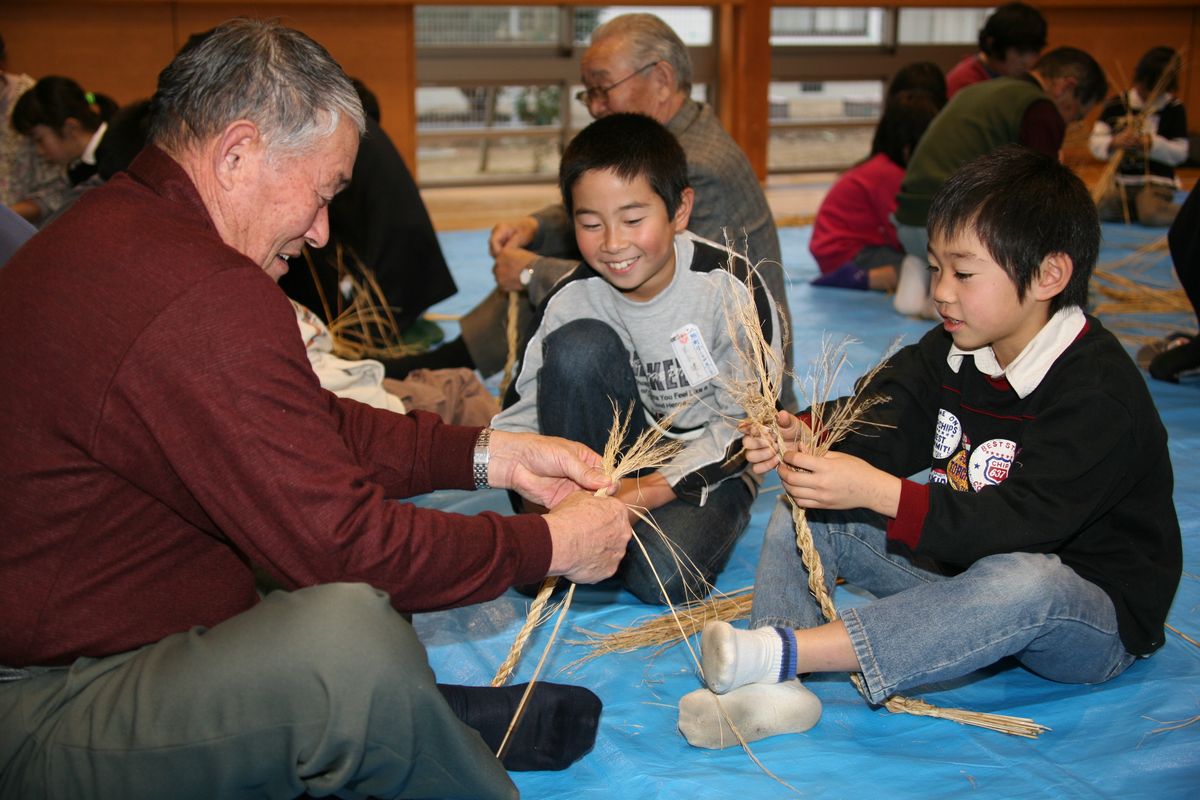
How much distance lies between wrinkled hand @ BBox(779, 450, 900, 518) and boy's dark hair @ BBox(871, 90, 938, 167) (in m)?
3.79

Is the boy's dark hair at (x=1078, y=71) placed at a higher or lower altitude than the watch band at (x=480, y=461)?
higher

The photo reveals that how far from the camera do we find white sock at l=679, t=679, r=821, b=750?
176cm

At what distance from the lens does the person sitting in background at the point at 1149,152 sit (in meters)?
6.30

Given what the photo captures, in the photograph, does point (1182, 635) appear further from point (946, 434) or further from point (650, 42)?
point (650, 42)

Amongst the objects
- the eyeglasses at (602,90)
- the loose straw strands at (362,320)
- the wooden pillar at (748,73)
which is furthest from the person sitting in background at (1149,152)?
the loose straw strands at (362,320)

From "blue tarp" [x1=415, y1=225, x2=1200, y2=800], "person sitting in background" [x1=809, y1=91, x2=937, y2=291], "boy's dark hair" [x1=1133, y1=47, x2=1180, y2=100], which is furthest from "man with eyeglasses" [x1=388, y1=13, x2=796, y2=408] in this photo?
"boy's dark hair" [x1=1133, y1=47, x2=1180, y2=100]

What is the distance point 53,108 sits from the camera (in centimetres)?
458

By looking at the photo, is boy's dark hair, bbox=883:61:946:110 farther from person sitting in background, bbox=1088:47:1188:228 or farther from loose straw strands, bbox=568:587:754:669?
loose straw strands, bbox=568:587:754:669

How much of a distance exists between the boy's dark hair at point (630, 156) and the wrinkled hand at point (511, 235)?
0.96 metres

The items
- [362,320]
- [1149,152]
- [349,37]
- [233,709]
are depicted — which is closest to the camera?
[233,709]

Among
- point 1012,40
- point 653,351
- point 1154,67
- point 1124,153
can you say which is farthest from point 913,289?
point 1154,67

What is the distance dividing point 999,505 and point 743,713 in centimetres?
51

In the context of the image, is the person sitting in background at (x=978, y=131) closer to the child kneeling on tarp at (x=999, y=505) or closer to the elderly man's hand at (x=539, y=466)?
the child kneeling on tarp at (x=999, y=505)

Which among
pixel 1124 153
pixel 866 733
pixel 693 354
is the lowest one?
pixel 866 733
